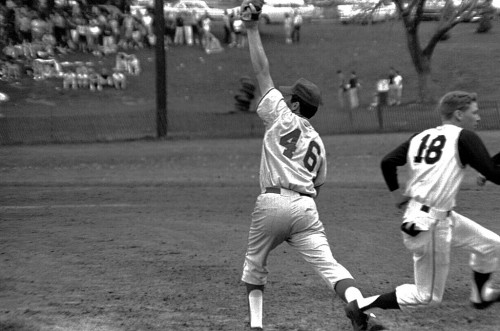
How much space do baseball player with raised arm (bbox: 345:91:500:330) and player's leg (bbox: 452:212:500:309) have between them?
1.29 feet

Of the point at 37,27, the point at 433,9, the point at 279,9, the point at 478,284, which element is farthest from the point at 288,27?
the point at 478,284

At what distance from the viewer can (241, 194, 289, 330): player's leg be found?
640 cm

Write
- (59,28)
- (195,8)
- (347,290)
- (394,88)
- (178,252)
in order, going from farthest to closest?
(195,8) < (59,28) < (394,88) < (178,252) < (347,290)

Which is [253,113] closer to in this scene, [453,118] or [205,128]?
[205,128]

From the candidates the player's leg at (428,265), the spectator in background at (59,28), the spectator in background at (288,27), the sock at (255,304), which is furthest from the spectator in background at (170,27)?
the player's leg at (428,265)

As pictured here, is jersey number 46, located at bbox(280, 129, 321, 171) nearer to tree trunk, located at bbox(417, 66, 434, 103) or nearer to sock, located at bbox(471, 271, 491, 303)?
sock, located at bbox(471, 271, 491, 303)

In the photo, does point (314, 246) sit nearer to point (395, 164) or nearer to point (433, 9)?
point (395, 164)

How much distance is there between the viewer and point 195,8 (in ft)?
132

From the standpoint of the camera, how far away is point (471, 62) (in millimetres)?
37719

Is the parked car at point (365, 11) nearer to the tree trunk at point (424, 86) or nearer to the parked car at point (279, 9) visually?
the parked car at point (279, 9)

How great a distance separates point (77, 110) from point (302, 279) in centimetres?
2235

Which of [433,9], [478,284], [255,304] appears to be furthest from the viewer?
[433,9]

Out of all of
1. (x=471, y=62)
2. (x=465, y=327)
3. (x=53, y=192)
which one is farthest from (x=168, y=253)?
(x=471, y=62)

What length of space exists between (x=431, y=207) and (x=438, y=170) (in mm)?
260
